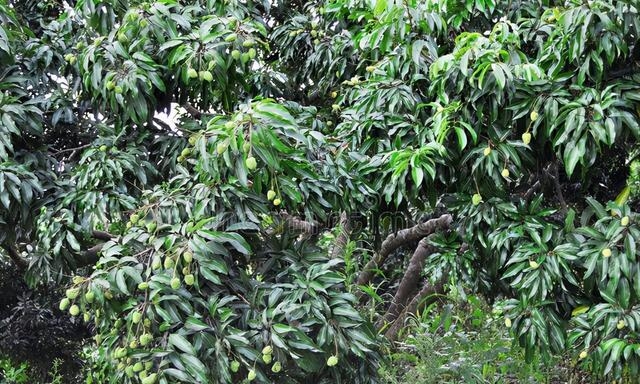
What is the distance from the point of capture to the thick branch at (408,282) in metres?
5.08

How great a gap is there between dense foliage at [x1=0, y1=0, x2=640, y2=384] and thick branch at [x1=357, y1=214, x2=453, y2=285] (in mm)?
1111

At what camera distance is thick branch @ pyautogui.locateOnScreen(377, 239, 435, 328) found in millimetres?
5078

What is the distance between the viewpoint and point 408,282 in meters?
5.32

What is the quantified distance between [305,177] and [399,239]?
87.7 inches

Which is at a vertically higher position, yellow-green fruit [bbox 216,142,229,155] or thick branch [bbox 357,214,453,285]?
yellow-green fruit [bbox 216,142,229,155]

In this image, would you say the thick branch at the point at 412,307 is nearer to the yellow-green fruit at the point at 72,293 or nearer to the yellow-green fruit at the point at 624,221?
the yellow-green fruit at the point at 624,221

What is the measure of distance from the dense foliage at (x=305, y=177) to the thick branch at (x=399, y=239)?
3.65 ft

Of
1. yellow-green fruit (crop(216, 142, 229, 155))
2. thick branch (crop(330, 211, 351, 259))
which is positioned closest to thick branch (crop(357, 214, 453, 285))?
thick branch (crop(330, 211, 351, 259))

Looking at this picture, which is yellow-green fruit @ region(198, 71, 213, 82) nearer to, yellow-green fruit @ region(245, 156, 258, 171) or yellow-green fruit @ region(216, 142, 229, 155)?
yellow-green fruit @ region(216, 142, 229, 155)

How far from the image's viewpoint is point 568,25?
9.20ft

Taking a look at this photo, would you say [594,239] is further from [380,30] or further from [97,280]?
[97,280]

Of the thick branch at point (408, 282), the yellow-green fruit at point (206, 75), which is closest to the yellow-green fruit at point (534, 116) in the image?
the yellow-green fruit at point (206, 75)

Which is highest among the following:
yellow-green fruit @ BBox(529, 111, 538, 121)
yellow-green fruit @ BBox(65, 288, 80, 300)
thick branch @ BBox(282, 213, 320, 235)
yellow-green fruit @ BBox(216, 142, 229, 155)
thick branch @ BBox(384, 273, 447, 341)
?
yellow-green fruit @ BBox(529, 111, 538, 121)

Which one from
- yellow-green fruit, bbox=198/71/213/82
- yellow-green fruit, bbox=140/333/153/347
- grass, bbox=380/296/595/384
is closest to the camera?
yellow-green fruit, bbox=140/333/153/347
